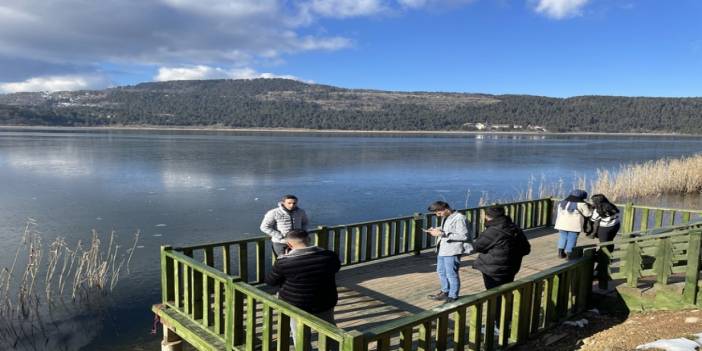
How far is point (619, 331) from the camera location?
19.1ft

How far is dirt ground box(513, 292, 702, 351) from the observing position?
5398mm

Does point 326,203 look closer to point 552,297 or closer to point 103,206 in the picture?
point 103,206

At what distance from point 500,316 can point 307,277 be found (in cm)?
222

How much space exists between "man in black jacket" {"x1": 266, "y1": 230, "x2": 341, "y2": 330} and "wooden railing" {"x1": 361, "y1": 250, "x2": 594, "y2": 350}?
2.01 feet

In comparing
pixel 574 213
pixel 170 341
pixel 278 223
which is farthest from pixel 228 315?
pixel 574 213

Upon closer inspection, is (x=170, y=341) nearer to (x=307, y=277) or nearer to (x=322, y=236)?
(x=322, y=236)

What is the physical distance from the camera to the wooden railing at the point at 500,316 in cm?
450

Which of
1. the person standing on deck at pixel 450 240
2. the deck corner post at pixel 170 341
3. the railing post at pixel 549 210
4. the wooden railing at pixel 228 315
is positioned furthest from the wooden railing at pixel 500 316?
the railing post at pixel 549 210

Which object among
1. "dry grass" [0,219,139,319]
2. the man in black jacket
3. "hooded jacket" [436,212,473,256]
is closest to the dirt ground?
Answer: "hooded jacket" [436,212,473,256]

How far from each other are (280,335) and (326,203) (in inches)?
736

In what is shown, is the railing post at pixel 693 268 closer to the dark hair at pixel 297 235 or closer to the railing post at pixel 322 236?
the dark hair at pixel 297 235

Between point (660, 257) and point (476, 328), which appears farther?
point (660, 257)

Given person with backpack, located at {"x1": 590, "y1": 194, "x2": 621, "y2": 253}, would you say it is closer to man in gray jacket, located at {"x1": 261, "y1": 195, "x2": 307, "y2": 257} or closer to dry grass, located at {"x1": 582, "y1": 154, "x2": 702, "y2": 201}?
man in gray jacket, located at {"x1": 261, "y1": 195, "x2": 307, "y2": 257}

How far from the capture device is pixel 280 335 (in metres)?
4.85
